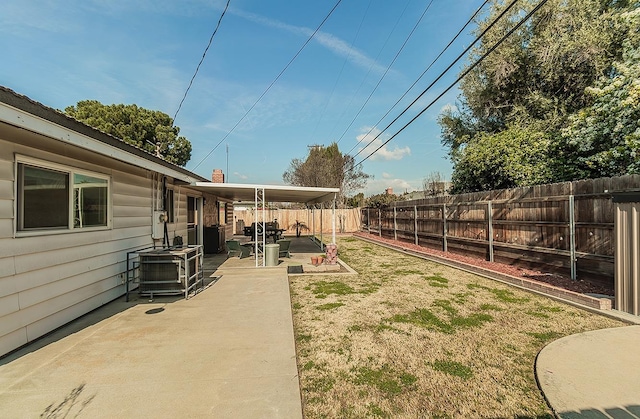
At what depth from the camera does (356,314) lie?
471 centimetres

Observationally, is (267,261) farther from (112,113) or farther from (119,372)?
(112,113)

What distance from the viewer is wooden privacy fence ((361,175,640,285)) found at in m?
5.61

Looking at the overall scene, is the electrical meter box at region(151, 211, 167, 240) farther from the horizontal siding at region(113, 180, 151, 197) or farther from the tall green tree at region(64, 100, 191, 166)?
the tall green tree at region(64, 100, 191, 166)

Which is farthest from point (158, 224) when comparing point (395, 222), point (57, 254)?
point (395, 222)

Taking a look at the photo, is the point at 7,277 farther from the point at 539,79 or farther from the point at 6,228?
the point at 539,79

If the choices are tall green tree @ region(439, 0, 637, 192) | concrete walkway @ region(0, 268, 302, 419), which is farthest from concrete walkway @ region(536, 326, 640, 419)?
tall green tree @ region(439, 0, 637, 192)

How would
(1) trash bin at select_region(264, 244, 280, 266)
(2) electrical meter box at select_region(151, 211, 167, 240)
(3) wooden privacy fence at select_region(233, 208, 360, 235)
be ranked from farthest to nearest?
(3) wooden privacy fence at select_region(233, 208, 360, 235)
(1) trash bin at select_region(264, 244, 280, 266)
(2) electrical meter box at select_region(151, 211, 167, 240)

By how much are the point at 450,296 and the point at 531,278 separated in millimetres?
2305

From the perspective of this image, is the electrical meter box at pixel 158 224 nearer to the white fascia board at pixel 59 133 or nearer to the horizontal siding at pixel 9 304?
the white fascia board at pixel 59 133

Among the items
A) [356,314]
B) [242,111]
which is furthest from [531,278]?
[242,111]

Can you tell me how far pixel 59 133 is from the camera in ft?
10.6

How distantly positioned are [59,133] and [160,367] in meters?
2.70

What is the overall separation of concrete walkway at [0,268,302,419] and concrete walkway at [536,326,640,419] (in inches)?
87.4

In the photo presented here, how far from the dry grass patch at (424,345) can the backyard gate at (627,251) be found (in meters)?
0.47
